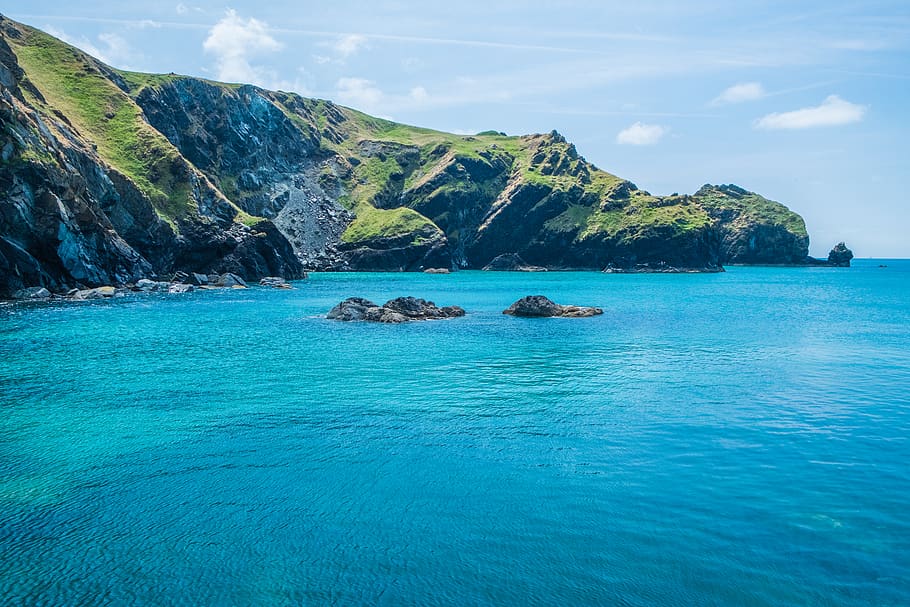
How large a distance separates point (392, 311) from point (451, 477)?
53.1m

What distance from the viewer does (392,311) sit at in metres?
75.4

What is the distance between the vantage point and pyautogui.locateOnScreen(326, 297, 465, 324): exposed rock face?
74.2 m

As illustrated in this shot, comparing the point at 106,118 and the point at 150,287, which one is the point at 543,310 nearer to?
the point at 150,287

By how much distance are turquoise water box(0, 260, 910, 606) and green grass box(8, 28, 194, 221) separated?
339 ft

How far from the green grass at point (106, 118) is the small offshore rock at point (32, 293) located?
4779 centimetres

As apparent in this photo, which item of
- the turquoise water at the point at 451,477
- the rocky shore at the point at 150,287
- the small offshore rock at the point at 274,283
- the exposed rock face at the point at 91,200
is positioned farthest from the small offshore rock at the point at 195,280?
the turquoise water at the point at 451,477

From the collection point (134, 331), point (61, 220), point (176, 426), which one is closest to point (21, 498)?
point (176, 426)

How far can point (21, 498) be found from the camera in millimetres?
21109

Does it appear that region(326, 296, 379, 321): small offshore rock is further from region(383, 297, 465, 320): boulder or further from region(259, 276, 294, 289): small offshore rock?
region(259, 276, 294, 289): small offshore rock

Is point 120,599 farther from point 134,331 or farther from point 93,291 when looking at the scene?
point 93,291

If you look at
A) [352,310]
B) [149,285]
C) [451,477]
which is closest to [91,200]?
[149,285]

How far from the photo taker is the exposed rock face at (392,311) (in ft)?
243

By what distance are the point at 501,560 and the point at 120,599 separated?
1006cm

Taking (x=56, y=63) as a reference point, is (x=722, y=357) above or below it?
below
